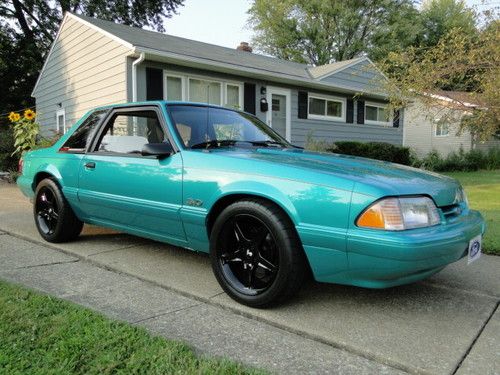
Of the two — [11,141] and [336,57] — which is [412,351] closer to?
[11,141]

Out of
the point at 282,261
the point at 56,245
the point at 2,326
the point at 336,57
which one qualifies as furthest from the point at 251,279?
the point at 336,57

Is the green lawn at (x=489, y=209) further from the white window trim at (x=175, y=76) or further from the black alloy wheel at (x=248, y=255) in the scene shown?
the white window trim at (x=175, y=76)

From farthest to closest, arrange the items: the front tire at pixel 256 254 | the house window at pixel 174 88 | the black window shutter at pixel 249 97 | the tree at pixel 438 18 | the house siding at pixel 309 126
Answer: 1. the tree at pixel 438 18
2. the black window shutter at pixel 249 97
3. the house window at pixel 174 88
4. the house siding at pixel 309 126
5. the front tire at pixel 256 254

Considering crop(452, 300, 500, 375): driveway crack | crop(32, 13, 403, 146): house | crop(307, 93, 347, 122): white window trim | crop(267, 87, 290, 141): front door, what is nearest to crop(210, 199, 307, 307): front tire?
crop(452, 300, 500, 375): driveway crack

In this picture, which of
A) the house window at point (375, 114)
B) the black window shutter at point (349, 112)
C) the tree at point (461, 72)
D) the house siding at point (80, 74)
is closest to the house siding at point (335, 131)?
the black window shutter at point (349, 112)

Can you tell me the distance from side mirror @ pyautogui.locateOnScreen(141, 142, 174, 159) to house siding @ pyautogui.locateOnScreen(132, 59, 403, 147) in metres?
7.21

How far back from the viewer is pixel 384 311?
296cm

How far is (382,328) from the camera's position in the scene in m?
2.70

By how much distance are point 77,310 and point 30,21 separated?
86.8ft

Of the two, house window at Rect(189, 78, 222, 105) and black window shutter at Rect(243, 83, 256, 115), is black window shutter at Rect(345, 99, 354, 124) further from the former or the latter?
house window at Rect(189, 78, 222, 105)

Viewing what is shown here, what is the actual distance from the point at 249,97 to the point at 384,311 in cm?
992

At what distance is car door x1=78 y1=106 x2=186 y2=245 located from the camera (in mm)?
3426

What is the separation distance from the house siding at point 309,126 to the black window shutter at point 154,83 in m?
0.09

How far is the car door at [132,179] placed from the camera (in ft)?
11.2
